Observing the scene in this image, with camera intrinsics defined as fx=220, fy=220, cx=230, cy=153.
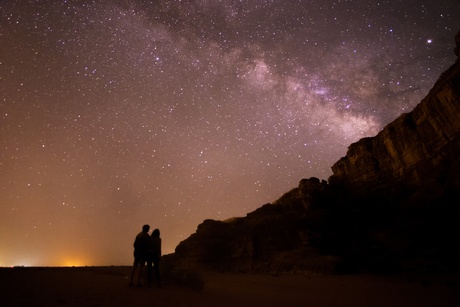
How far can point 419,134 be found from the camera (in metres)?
30.0

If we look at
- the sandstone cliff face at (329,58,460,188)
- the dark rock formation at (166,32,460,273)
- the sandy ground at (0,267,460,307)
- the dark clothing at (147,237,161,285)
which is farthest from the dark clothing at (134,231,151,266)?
the sandstone cliff face at (329,58,460,188)

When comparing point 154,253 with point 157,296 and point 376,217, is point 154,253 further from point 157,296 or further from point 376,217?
point 376,217

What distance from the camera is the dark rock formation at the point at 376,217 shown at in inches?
761

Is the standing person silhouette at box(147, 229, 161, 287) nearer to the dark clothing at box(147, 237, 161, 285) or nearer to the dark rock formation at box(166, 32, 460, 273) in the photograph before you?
the dark clothing at box(147, 237, 161, 285)

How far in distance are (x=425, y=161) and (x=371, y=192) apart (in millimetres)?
7850

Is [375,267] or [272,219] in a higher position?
[272,219]

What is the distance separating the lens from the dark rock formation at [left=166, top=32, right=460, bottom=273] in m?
19.3

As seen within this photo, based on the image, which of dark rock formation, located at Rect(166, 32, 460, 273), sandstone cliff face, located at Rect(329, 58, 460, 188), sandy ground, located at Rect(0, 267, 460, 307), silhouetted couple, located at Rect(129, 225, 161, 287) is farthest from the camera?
sandstone cliff face, located at Rect(329, 58, 460, 188)

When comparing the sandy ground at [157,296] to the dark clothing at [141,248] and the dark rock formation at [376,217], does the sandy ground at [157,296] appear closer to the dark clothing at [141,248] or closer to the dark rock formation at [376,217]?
the dark clothing at [141,248]

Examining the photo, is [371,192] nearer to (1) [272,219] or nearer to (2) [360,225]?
(2) [360,225]

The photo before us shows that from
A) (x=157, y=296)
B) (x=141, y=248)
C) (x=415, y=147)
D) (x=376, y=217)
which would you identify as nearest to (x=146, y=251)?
(x=141, y=248)

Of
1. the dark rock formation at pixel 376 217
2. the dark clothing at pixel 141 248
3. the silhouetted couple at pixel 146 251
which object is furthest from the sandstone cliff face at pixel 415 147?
the dark clothing at pixel 141 248

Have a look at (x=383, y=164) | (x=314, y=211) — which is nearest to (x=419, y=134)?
(x=383, y=164)

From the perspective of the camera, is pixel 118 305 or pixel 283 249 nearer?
pixel 118 305
